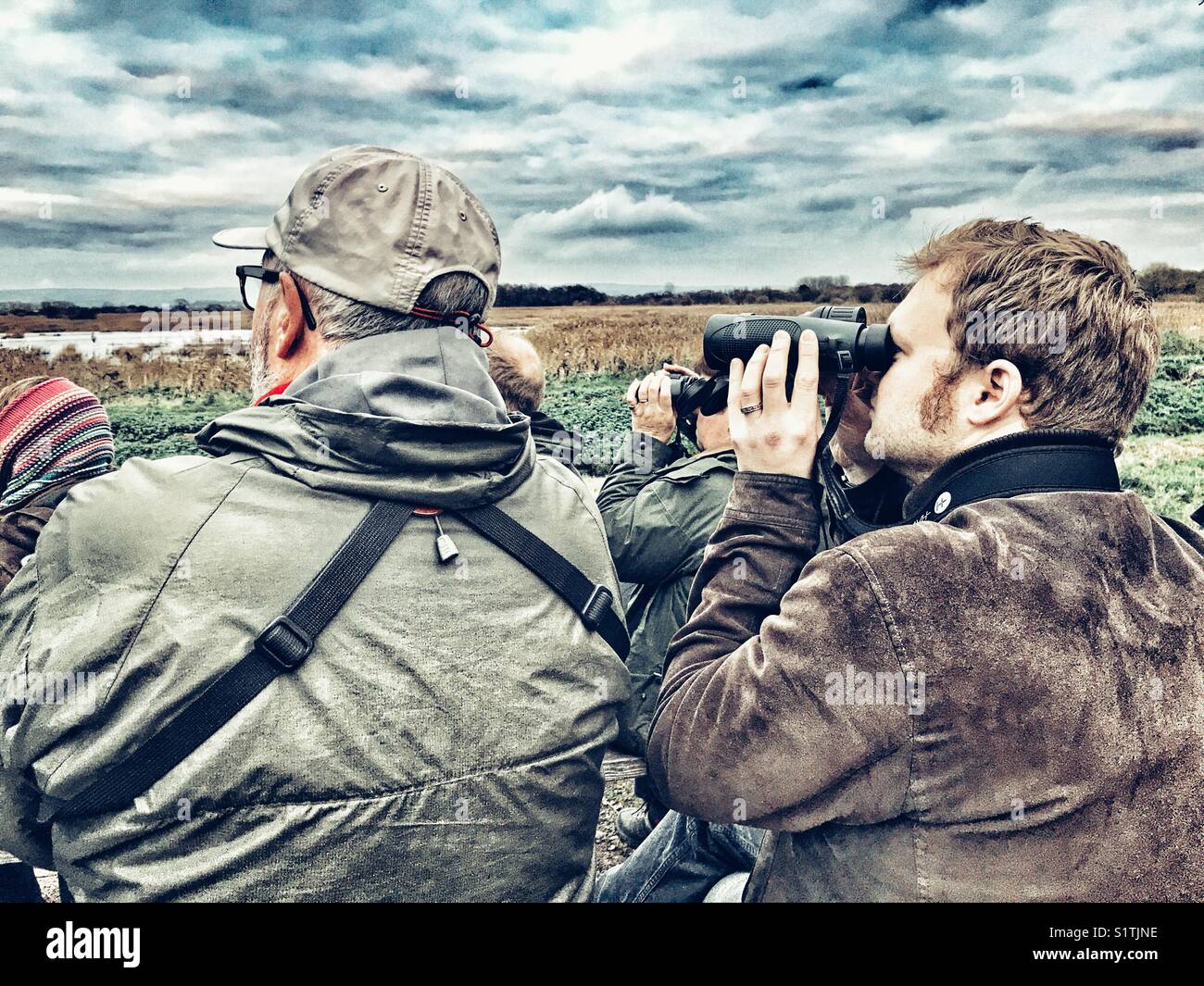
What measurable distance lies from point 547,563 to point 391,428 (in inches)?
13.3

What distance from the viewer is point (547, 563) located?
59.5 inches

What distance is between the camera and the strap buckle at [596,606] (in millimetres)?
1541

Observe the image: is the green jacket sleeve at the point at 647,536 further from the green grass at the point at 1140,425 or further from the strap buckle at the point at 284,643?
the green grass at the point at 1140,425

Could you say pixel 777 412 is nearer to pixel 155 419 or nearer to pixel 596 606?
pixel 596 606

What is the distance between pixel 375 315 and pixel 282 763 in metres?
0.71

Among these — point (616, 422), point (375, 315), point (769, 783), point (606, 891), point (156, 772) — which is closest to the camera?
point (156, 772)

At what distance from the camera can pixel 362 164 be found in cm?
157

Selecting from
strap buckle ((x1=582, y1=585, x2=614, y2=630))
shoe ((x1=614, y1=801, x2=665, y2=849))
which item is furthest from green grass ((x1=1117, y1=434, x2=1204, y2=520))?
strap buckle ((x1=582, y1=585, x2=614, y2=630))

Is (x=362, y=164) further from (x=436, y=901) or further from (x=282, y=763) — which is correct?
(x=436, y=901)

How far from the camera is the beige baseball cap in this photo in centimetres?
153

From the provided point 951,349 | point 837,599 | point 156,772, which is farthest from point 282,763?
point 951,349

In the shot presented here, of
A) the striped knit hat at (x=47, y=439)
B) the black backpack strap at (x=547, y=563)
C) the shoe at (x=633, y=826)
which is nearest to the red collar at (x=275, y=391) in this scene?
the black backpack strap at (x=547, y=563)

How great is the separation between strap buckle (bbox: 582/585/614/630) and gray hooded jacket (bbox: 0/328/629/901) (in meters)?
0.03

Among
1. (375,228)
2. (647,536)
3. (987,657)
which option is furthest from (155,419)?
(987,657)
